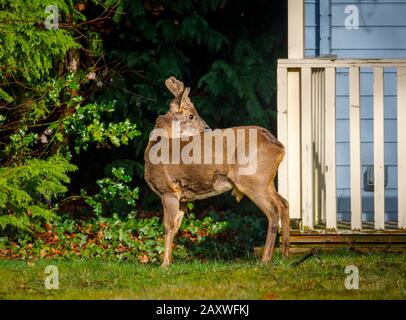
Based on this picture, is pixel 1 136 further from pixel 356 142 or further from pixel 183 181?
pixel 356 142

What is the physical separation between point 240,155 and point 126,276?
1712 millimetres

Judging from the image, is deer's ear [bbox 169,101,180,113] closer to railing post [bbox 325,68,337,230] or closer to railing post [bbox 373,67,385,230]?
railing post [bbox 325,68,337,230]

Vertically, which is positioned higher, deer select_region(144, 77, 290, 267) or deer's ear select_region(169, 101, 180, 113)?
deer's ear select_region(169, 101, 180, 113)

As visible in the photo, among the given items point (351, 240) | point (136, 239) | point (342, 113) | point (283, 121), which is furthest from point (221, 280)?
point (136, 239)

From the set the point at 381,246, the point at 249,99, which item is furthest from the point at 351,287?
the point at 249,99

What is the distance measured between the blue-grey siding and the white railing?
1.19 meters

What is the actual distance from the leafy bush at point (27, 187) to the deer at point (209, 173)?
67.2 inches

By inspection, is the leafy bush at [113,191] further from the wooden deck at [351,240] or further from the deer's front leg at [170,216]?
the wooden deck at [351,240]

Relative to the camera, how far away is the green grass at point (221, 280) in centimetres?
650

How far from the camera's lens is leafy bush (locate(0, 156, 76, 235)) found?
977 cm

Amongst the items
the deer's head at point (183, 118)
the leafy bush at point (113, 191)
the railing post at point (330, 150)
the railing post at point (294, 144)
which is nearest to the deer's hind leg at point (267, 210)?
the railing post at point (294, 144)

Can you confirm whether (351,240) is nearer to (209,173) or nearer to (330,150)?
(330,150)

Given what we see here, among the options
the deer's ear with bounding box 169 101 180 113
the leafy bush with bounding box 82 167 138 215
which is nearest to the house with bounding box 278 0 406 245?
the deer's ear with bounding box 169 101 180 113

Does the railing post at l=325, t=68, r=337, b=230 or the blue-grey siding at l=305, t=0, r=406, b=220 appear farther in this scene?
the blue-grey siding at l=305, t=0, r=406, b=220
